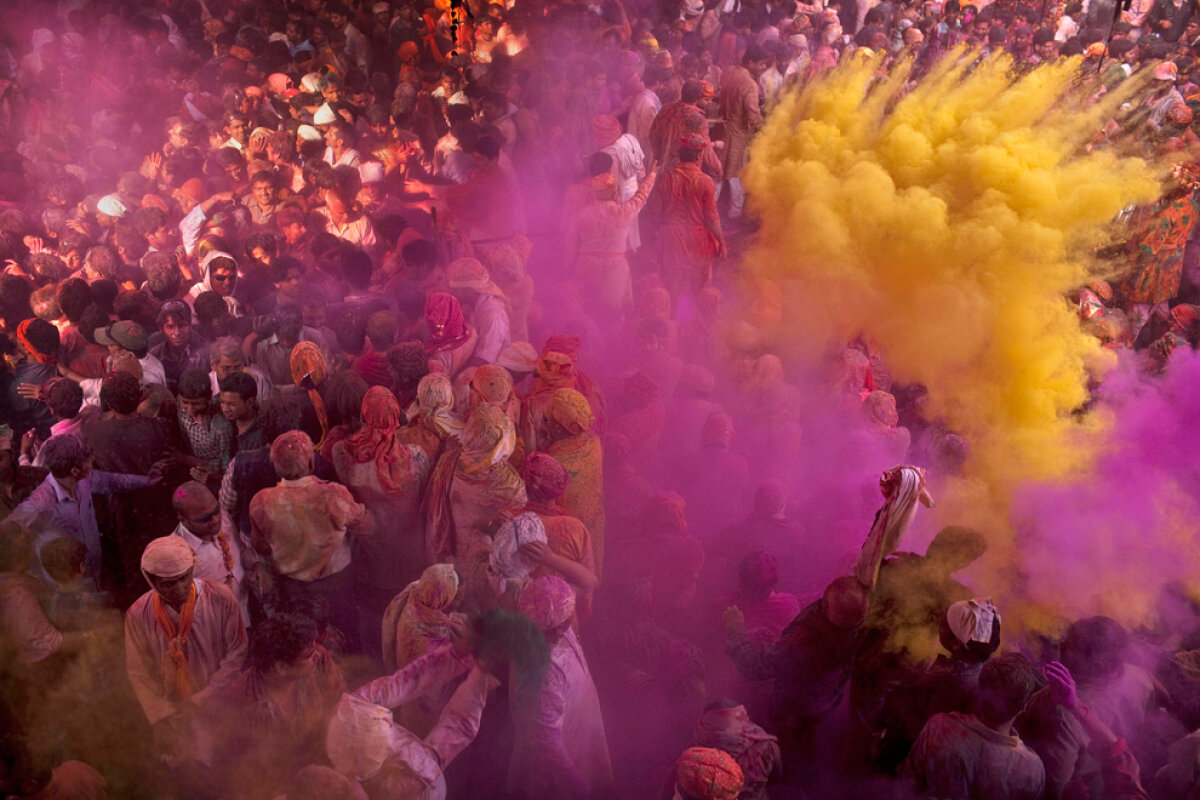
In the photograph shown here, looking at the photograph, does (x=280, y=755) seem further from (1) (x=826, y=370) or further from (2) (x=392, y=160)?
(2) (x=392, y=160)

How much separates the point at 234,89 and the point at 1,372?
4092mm

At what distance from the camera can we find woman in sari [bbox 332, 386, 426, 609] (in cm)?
380

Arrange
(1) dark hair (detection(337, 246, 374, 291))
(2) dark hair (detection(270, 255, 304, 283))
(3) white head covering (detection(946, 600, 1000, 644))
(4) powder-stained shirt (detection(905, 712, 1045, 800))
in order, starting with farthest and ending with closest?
(1) dark hair (detection(337, 246, 374, 291)), (2) dark hair (detection(270, 255, 304, 283)), (3) white head covering (detection(946, 600, 1000, 644)), (4) powder-stained shirt (detection(905, 712, 1045, 800))

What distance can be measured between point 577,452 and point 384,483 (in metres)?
1.01

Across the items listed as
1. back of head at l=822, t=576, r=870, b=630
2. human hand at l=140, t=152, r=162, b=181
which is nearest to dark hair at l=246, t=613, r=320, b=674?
back of head at l=822, t=576, r=870, b=630

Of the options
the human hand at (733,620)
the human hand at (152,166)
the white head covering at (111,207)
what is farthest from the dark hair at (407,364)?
the human hand at (152,166)

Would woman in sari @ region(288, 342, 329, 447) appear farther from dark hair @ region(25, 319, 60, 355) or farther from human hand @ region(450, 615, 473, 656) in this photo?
dark hair @ region(25, 319, 60, 355)

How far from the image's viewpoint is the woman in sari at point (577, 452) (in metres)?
3.95

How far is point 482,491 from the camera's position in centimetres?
369

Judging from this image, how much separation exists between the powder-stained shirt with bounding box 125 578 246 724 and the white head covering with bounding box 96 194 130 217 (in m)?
4.87

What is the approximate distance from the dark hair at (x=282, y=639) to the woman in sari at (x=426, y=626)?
0.44 metres

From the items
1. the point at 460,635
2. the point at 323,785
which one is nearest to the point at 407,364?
the point at 460,635

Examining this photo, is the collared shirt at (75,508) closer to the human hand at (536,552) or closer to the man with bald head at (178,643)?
the man with bald head at (178,643)

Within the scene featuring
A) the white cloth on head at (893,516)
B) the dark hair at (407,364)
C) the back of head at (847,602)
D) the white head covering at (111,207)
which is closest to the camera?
the back of head at (847,602)
